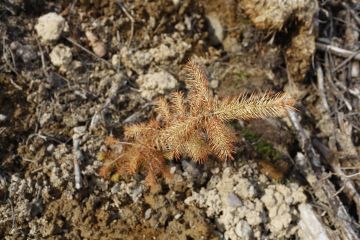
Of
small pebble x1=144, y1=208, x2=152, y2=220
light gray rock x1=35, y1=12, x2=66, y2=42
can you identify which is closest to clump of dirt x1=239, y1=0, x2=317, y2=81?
light gray rock x1=35, y1=12, x2=66, y2=42

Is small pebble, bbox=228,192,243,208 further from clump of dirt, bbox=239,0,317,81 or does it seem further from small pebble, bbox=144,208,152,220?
clump of dirt, bbox=239,0,317,81

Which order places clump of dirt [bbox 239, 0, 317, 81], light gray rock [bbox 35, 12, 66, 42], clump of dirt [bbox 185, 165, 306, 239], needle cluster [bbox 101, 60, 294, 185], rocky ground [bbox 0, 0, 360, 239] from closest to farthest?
needle cluster [bbox 101, 60, 294, 185]
rocky ground [bbox 0, 0, 360, 239]
clump of dirt [bbox 185, 165, 306, 239]
light gray rock [bbox 35, 12, 66, 42]
clump of dirt [bbox 239, 0, 317, 81]

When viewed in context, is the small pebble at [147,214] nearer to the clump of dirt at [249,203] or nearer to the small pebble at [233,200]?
the clump of dirt at [249,203]

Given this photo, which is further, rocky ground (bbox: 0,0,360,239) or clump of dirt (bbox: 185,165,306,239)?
clump of dirt (bbox: 185,165,306,239)

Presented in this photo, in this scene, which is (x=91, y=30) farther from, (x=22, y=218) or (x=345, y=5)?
(x=345, y=5)

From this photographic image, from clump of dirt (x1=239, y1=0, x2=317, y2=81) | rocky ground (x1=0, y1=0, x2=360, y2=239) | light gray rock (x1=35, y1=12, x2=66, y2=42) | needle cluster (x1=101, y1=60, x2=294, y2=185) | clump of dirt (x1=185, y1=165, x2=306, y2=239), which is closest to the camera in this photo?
needle cluster (x1=101, y1=60, x2=294, y2=185)

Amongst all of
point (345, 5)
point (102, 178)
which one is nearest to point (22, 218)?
point (102, 178)
